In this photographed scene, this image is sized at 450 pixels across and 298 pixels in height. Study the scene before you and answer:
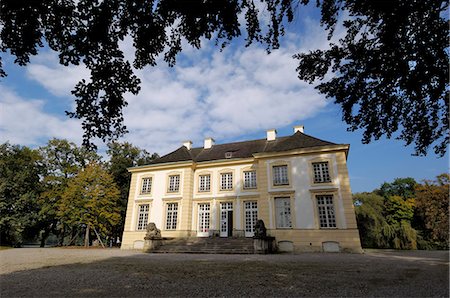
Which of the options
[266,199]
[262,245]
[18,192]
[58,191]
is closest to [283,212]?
[266,199]

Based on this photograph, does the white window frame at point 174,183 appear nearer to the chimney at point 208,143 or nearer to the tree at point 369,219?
the chimney at point 208,143

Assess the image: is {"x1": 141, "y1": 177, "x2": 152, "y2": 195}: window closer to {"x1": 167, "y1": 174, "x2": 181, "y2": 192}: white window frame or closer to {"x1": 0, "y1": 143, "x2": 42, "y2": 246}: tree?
{"x1": 167, "y1": 174, "x2": 181, "y2": 192}: white window frame

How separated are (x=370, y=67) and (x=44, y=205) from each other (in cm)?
2946

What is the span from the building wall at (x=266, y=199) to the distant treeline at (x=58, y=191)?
3613 mm

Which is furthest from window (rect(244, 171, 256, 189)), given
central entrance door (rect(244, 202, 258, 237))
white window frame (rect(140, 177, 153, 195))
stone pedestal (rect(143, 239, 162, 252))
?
white window frame (rect(140, 177, 153, 195))

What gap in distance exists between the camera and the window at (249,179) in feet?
65.4

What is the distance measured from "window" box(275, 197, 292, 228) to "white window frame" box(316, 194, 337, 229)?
1.99 m

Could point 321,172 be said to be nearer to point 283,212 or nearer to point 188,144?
point 283,212

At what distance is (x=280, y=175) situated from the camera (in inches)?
737

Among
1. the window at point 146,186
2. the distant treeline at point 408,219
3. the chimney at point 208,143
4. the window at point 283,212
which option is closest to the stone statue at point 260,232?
the window at point 283,212

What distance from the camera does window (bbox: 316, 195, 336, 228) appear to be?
16.5 meters

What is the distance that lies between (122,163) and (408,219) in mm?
35548

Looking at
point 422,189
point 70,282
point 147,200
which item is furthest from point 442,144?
point 422,189

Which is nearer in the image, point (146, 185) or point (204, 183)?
point (204, 183)
